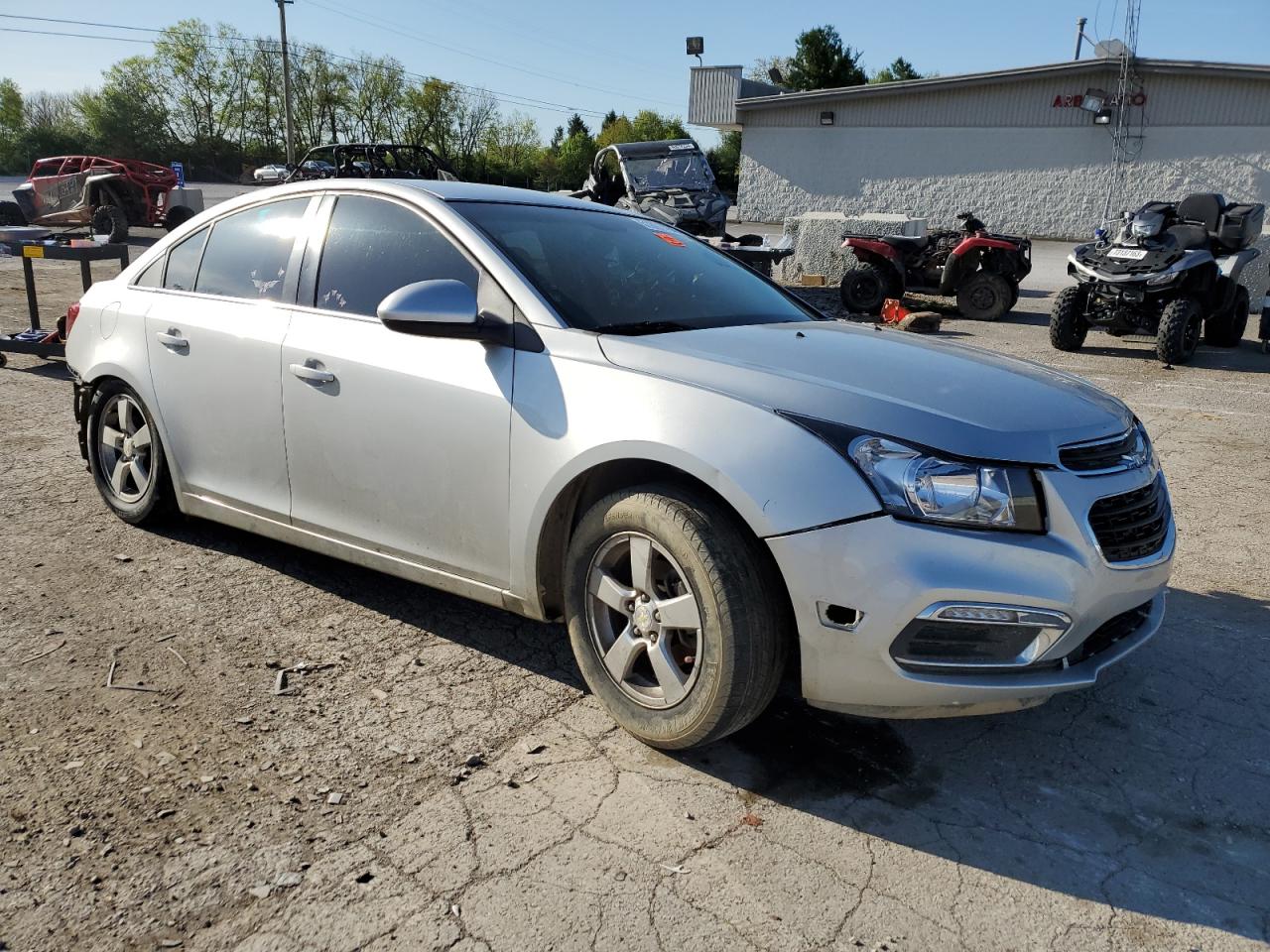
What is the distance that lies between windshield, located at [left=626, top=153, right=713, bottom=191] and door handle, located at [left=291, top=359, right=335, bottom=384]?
12631 millimetres

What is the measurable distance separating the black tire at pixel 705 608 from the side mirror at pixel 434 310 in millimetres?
712

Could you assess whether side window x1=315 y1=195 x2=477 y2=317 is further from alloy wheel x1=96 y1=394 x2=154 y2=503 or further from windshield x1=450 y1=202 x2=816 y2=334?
alloy wheel x1=96 y1=394 x2=154 y2=503

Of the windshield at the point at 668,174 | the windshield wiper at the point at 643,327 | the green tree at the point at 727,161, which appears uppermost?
the green tree at the point at 727,161

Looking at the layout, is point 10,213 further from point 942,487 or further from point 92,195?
point 942,487

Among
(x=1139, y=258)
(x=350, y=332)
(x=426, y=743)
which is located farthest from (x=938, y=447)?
(x=1139, y=258)

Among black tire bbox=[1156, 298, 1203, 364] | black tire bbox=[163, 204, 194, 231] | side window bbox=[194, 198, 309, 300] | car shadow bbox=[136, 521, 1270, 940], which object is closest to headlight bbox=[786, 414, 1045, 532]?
car shadow bbox=[136, 521, 1270, 940]

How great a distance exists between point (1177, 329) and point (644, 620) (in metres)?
9.38

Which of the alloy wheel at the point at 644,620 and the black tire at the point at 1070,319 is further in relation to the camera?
the black tire at the point at 1070,319

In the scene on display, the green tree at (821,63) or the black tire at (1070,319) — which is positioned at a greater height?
the green tree at (821,63)

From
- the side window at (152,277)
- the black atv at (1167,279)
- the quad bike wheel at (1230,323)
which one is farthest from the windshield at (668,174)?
the side window at (152,277)

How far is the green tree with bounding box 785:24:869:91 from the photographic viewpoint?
2172 inches

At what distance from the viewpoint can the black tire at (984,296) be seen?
44.4 ft

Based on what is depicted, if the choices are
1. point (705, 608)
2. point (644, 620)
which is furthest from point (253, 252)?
point (705, 608)

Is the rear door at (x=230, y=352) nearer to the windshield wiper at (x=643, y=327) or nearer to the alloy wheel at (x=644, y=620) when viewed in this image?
the windshield wiper at (x=643, y=327)
